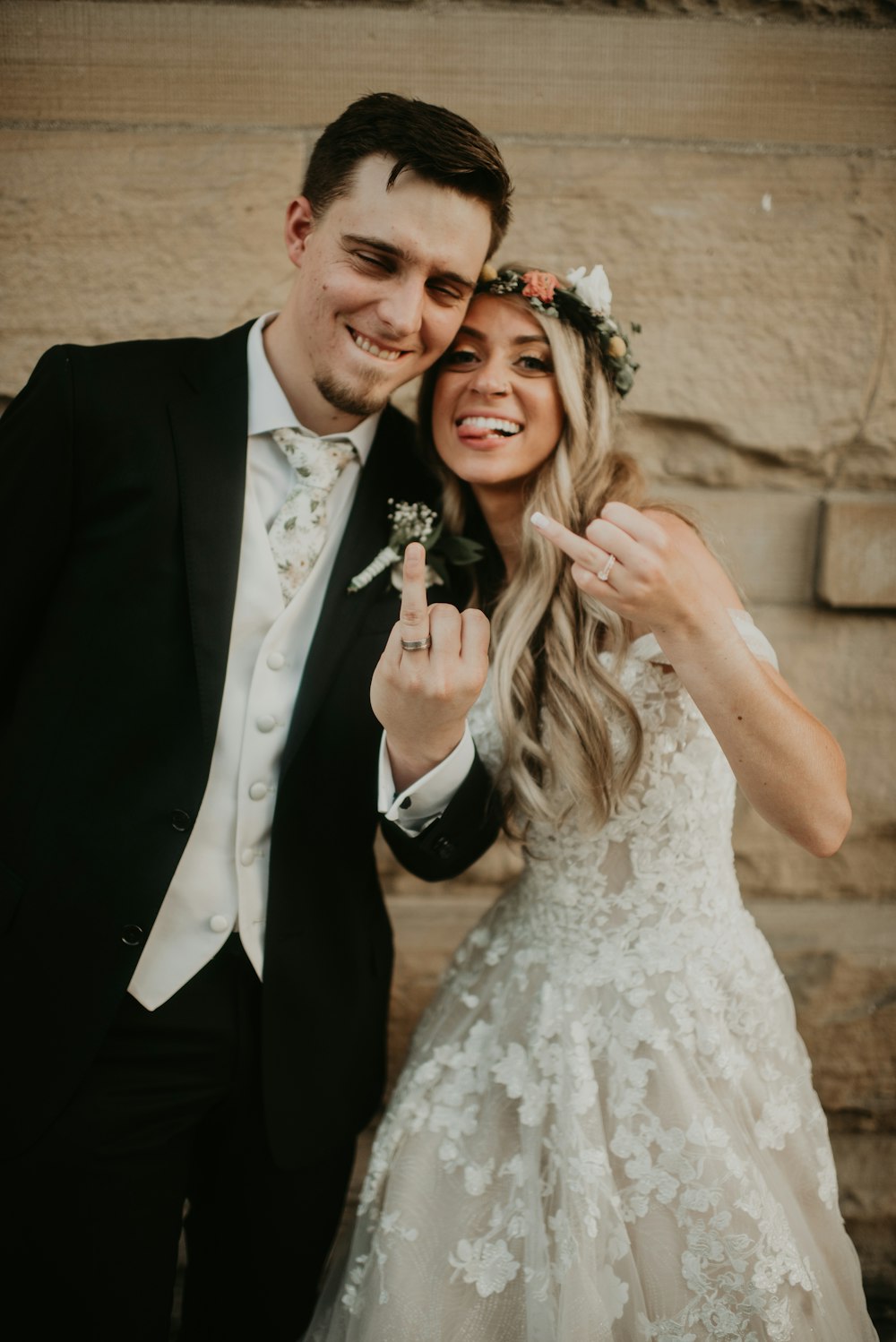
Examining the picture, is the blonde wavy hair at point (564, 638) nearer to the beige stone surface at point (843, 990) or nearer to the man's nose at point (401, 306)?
the man's nose at point (401, 306)

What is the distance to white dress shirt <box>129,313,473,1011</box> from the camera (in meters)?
1.73

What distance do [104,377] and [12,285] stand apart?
94 cm

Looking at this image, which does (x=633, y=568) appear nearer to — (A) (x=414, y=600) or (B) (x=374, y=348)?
(A) (x=414, y=600)

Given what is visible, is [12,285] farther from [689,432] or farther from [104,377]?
[689,432]

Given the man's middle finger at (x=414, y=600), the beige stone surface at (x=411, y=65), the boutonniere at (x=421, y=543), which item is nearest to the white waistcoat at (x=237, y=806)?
the boutonniere at (x=421, y=543)

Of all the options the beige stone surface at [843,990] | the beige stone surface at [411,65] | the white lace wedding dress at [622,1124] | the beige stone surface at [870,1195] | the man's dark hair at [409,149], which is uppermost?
the beige stone surface at [411,65]

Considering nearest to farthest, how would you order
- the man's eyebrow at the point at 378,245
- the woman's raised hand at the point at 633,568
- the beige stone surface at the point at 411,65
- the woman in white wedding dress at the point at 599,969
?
the woman's raised hand at the point at 633,568
the woman in white wedding dress at the point at 599,969
the man's eyebrow at the point at 378,245
the beige stone surface at the point at 411,65

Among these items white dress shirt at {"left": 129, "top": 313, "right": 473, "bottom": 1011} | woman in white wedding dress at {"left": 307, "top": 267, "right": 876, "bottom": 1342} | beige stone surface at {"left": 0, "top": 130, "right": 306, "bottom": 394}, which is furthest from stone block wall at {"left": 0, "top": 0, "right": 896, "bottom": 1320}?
white dress shirt at {"left": 129, "top": 313, "right": 473, "bottom": 1011}

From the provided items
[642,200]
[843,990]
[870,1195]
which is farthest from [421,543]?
[870,1195]

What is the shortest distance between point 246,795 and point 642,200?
1837 millimetres

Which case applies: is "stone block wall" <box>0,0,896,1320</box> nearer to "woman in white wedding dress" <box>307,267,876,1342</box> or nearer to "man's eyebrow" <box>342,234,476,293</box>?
"woman in white wedding dress" <box>307,267,876,1342</box>

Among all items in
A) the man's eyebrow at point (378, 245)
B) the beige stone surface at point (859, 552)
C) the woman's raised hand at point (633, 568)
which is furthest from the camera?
the beige stone surface at point (859, 552)

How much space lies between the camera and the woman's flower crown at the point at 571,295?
2.00 m

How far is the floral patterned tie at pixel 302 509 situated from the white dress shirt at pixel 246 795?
3 cm
